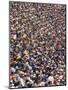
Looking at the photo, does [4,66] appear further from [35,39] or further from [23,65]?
[35,39]

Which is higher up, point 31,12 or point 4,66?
point 31,12

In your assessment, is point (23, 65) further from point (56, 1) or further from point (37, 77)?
point (56, 1)

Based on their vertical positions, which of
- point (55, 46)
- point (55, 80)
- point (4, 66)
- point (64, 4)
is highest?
point (64, 4)

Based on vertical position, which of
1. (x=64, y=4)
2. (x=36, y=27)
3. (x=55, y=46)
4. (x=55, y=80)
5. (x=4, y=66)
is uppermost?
(x=64, y=4)

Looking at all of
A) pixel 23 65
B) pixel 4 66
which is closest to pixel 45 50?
pixel 23 65

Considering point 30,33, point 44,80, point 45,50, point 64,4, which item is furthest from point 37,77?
point 64,4

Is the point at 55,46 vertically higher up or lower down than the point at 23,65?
higher up
